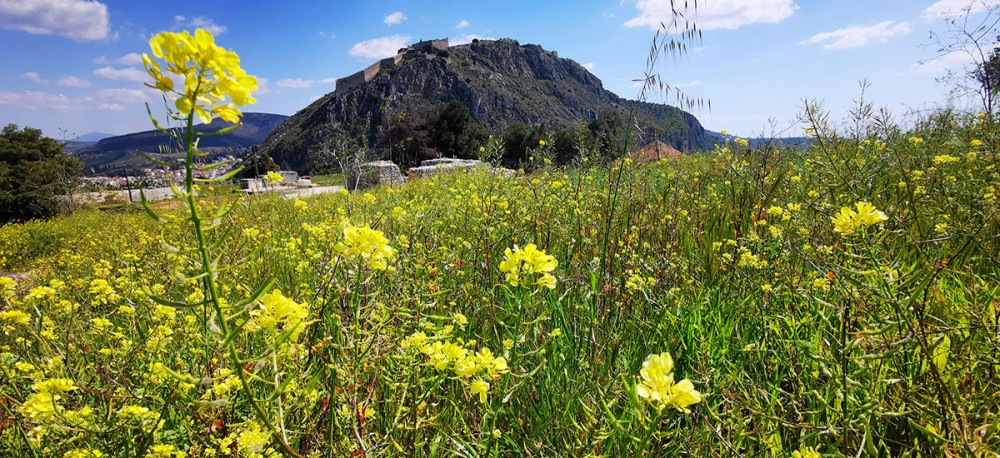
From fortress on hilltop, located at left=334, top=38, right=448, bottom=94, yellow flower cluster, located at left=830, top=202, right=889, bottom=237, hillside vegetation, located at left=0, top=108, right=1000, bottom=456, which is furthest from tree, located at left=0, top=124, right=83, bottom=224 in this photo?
fortress on hilltop, located at left=334, top=38, right=448, bottom=94

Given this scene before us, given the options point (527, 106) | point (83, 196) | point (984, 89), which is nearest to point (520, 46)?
point (527, 106)

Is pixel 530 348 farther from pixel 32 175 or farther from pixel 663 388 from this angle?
pixel 32 175

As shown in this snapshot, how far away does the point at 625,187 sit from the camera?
4191 mm

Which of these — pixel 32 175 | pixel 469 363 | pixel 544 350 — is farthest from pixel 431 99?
pixel 469 363

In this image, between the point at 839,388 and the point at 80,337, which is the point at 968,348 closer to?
the point at 839,388

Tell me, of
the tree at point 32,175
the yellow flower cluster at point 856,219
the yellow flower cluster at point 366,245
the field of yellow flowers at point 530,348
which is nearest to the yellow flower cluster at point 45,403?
the field of yellow flowers at point 530,348

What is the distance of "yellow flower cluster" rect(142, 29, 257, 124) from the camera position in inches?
24.9

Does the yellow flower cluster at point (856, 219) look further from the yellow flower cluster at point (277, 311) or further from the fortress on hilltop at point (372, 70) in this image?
the fortress on hilltop at point (372, 70)

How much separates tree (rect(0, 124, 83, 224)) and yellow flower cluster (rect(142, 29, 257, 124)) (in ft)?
66.2

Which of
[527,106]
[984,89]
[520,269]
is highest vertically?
[527,106]

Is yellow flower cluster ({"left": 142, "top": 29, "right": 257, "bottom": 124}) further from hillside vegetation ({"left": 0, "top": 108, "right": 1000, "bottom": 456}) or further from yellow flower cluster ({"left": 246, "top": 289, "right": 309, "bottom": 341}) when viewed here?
yellow flower cluster ({"left": 246, "top": 289, "right": 309, "bottom": 341})

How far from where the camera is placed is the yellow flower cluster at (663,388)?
760 mm

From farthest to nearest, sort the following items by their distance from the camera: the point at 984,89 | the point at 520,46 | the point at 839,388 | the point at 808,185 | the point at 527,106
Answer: the point at 520,46
the point at 527,106
the point at 984,89
the point at 808,185
the point at 839,388

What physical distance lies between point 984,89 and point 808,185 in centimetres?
265
